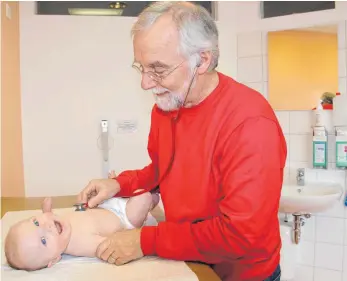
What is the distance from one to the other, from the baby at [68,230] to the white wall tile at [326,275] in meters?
1.63

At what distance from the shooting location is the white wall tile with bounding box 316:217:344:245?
7.90 ft

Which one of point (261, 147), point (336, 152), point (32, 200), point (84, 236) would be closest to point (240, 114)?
point (261, 147)

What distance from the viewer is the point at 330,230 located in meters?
2.44

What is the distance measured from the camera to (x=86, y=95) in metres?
2.60

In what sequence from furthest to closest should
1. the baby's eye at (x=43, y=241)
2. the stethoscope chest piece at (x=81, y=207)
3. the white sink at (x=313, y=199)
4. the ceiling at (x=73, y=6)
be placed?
the ceiling at (x=73, y=6)
the white sink at (x=313, y=199)
the stethoscope chest piece at (x=81, y=207)
the baby's eye at (x=43, y=241)

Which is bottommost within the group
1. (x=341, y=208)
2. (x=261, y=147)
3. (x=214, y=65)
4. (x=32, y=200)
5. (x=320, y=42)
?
(x=341, y=208)

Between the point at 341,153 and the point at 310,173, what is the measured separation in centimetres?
24

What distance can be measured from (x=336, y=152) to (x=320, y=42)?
26.8 inches

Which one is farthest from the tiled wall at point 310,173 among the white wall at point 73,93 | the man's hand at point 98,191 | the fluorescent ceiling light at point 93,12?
the man's hand at point 98,191

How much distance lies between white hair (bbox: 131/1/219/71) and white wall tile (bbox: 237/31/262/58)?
1.62 metres

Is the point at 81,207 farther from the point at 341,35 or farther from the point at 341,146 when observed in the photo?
the point at 341,35

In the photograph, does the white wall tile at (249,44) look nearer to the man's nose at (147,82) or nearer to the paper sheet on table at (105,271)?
the man's nose at (147,82)

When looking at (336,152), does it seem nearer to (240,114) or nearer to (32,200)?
(240,114)

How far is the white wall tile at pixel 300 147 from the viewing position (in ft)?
8.08
